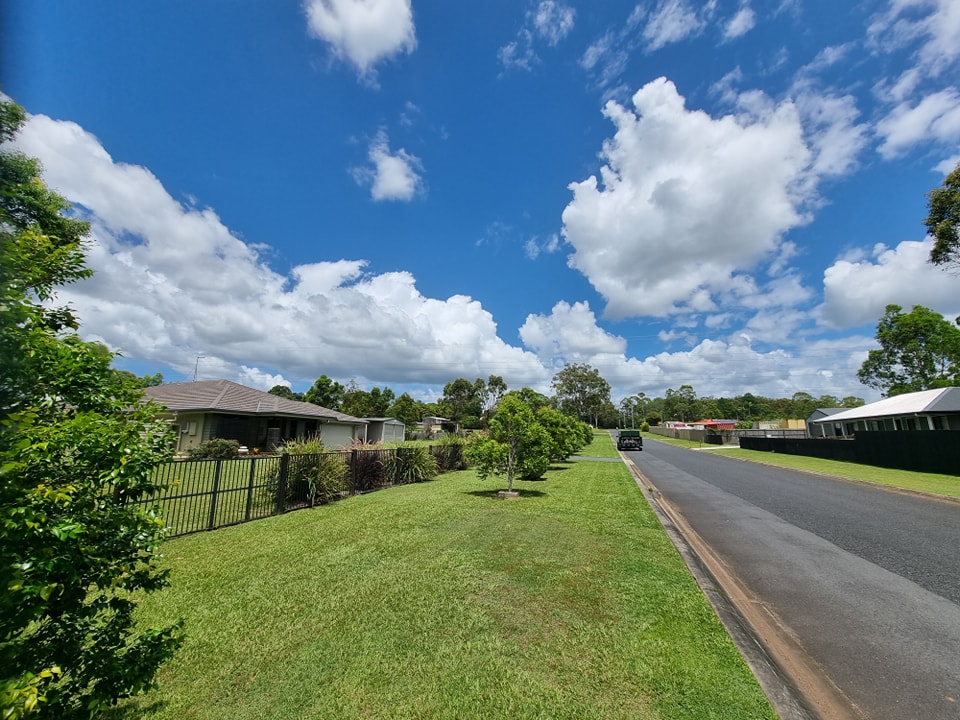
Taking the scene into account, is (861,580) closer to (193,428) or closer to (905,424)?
(193,428)

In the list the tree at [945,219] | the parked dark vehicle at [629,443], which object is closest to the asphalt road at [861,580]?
the tree at [945,219]

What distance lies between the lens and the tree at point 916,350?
42688mm

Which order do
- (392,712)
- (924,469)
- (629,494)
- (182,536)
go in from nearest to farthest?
(392,712) → (182,536) → (629,494) → (924,469)

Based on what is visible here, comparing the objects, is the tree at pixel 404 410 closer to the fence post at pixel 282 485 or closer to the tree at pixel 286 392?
the tree at pixel 286 392

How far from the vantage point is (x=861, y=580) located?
5.58 m

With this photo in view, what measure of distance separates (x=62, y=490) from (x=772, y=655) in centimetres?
517

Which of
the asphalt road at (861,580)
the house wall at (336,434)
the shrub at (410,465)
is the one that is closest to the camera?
the asphalt road at (861,580)

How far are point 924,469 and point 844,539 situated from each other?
16494mm

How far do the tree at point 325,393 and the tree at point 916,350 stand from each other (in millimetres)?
67203

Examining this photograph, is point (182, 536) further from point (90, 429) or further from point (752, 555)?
point (752, 555)

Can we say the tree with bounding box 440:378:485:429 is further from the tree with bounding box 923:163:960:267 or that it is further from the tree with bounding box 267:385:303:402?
the tree with bounding box 923:163:960:267

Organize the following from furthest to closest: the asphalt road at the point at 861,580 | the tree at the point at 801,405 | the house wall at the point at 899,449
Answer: the tree at the point at 801,405 < the house wall at the point at 899,449 < the asphalt road at the point at 861,580

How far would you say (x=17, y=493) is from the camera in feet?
5.86

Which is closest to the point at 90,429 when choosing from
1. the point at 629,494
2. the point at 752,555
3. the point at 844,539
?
the point at 752,555
